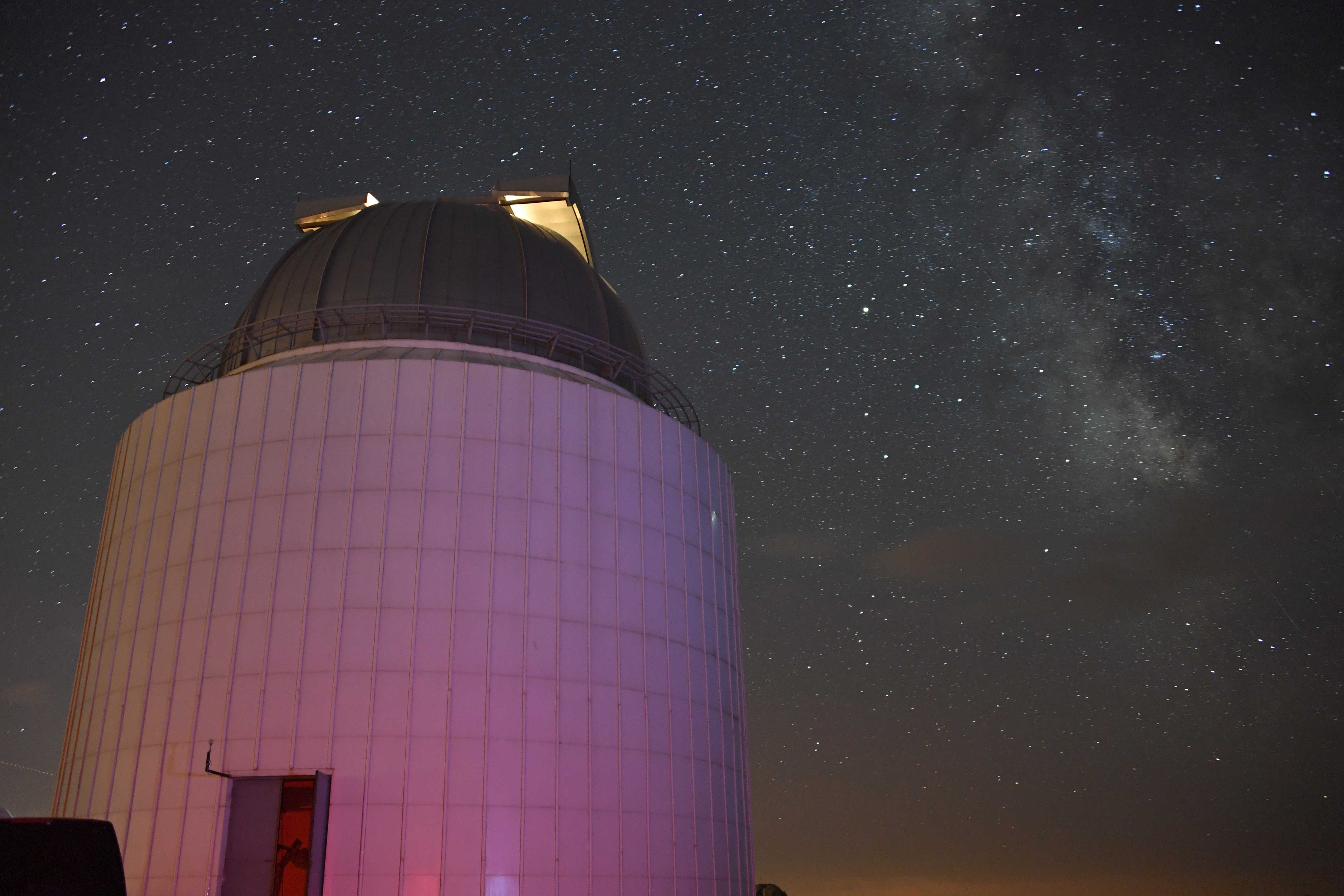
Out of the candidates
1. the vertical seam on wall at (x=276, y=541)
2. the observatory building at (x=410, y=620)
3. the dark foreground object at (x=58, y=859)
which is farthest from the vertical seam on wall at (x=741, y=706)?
the dark foreground object at (x=58, y=859)

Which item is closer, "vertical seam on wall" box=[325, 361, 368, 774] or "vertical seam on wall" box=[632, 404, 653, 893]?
"vertical seam on wall" box=[325, 361, 368, 774]

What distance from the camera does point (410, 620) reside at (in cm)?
1806

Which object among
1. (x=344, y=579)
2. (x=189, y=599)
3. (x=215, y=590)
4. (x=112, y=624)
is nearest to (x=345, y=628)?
(x=344, y=579)

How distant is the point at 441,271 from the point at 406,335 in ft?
6.70

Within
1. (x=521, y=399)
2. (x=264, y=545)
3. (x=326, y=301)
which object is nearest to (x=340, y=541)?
(x=264, y=545)

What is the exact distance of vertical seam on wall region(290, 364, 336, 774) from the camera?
17172mm

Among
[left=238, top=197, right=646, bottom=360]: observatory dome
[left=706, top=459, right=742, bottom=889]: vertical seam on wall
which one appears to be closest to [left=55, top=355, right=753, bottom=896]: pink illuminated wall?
[left=706, top=459, right=742, bottom=889]: vertical seam on wall

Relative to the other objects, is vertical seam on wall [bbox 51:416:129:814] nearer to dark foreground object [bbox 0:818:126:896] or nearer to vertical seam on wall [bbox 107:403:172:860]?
vertical seam on wall [bbox 107:403:172:860]

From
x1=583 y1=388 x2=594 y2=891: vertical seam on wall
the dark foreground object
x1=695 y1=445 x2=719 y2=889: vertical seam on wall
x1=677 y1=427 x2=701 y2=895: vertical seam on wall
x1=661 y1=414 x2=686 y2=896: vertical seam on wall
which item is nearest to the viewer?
the dark foreground object

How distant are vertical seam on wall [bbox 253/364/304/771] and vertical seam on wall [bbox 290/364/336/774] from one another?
2 cm

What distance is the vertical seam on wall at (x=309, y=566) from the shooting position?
17.2 m

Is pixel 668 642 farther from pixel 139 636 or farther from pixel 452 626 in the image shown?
pixel 139 636

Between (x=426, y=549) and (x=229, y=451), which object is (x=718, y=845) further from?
(x=229, y=451)

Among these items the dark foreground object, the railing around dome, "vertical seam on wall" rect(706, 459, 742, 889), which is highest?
the railing around dome
